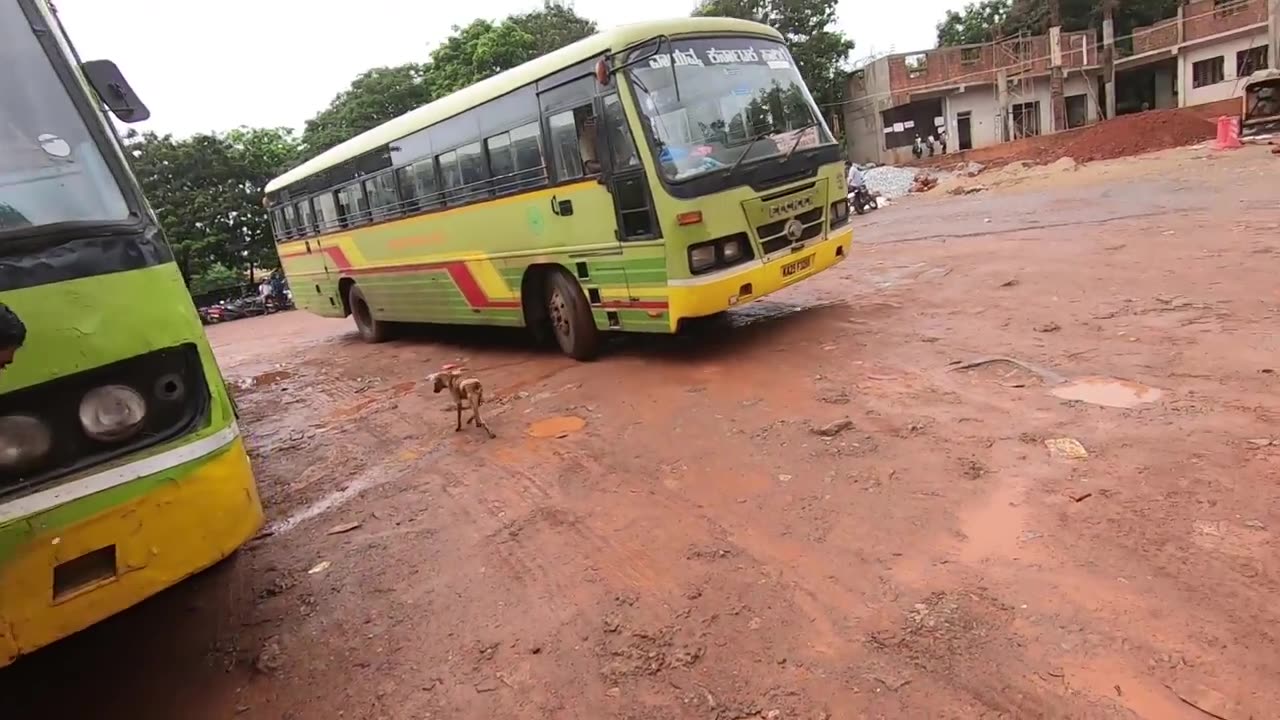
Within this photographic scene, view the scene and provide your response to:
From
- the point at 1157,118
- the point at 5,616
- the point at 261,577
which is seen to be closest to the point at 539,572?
the point at 261,577

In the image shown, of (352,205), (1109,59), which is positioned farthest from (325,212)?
(1109,59)

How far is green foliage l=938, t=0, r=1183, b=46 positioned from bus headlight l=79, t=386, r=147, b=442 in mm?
39858

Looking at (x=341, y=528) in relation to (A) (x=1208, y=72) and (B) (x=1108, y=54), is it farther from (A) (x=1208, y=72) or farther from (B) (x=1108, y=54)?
(A) (x=1208, y=72)

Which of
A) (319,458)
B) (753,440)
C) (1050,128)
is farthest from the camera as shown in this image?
(1050,128)

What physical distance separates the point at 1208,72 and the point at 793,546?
117ft

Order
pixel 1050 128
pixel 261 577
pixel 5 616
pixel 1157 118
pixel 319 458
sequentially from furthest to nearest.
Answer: pixel 1050 128, pixel 1157 118, pixel 319 458, pixel 261 577, pixel 5 616

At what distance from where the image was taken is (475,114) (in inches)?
313

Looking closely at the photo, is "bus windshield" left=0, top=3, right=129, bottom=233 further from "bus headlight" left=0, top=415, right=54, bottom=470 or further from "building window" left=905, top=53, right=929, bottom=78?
"building window" left=905, top=53, right=929, bottom=78

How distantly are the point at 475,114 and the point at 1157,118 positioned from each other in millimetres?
22996

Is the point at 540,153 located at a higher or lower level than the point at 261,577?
higher

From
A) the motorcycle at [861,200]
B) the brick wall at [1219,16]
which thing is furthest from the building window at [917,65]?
the motorcycle at [861,200]

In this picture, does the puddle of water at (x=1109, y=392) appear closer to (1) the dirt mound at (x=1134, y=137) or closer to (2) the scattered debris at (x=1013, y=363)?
(2) the scattered debris at (x=1013, y=363)

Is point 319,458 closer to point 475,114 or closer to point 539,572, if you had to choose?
point 539,572

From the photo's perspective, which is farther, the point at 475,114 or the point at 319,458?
the point at 475,114
